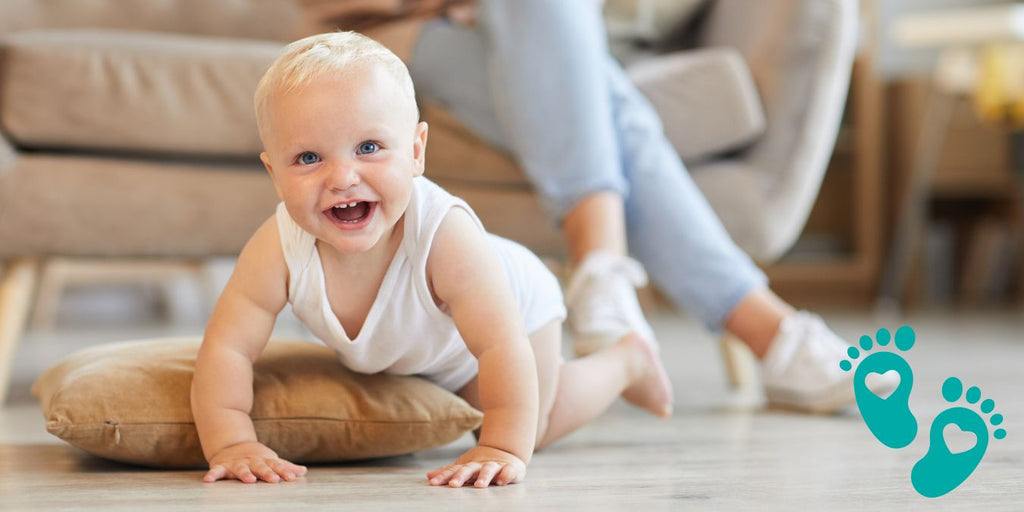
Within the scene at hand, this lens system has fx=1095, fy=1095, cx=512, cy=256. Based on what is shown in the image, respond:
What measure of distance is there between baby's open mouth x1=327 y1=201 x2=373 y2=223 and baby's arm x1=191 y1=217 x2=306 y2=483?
0.08m

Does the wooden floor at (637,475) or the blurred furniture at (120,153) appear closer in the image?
the wooden floor at (637,475)

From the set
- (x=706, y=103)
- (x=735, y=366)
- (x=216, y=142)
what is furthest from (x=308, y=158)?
(x=735, y=366)

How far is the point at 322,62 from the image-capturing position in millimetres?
724

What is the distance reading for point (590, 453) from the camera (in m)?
0.91

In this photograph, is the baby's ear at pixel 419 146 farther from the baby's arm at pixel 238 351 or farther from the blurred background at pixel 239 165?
the blurred background at pixel 239 165

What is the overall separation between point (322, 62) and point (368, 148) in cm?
6

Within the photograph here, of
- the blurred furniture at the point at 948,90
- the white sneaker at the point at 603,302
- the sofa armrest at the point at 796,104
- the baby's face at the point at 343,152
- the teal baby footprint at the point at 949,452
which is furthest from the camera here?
the blurred furniture at the point at 948,90

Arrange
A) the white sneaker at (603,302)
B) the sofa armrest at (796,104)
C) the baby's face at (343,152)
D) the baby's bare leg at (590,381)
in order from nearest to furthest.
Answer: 1. the baby's face at (343,152)
2. the baby's bare leg at (590,381)
3. the white sneaker at (603,302)
4. the sofa armrest at (796,104)

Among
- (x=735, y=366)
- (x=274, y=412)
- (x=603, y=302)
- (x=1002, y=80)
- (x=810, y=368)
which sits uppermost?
(x=274, y=412)

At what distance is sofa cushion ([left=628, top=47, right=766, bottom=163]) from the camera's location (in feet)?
4.36

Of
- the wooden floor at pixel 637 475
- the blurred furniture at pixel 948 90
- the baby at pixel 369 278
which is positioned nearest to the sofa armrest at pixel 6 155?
the wooden floor at pixel 637 475

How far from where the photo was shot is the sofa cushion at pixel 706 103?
1.33 m

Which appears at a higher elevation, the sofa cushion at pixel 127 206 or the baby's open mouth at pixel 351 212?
the baby's open mouth at pixel 351 212

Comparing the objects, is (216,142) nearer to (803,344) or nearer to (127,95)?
(127,95)
